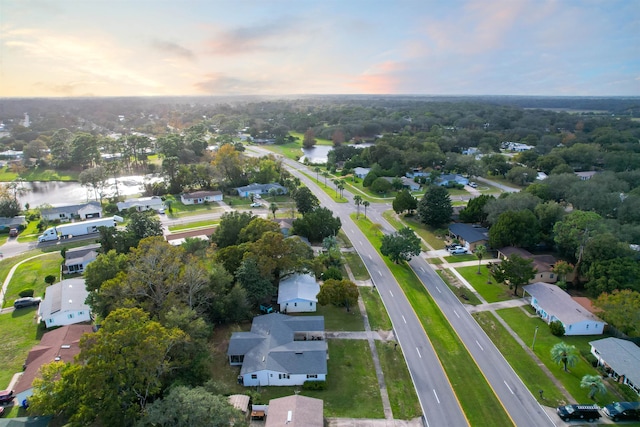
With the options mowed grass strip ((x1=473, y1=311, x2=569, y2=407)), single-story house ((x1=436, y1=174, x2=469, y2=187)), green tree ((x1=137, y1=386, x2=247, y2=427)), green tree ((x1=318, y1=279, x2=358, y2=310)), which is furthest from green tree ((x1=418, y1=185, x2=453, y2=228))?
green tree ((x1=137, y1=386, x2=247, y2=427))

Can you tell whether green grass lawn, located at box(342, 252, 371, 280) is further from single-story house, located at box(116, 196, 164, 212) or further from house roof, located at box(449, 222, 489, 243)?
single-story house, located at box(116, 196, 164, 212)

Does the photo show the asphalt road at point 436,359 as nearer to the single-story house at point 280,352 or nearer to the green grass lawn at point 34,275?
the single-story house at point 280,352

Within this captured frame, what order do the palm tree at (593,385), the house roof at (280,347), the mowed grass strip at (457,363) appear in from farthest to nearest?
the house roof at (280,347) → the palm tree at (593,385) → the mowed grass strip at (457,363)

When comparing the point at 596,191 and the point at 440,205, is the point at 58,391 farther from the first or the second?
the point at 596,191

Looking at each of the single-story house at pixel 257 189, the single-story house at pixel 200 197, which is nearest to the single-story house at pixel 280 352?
the single-story house at pixel 200 197

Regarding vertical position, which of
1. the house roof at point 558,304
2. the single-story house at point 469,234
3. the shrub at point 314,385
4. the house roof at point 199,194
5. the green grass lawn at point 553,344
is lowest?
the green grass lawn at point 553,344

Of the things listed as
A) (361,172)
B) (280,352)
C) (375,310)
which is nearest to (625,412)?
(375,310)

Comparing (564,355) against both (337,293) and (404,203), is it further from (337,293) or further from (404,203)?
(404,203)
